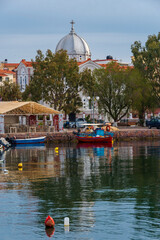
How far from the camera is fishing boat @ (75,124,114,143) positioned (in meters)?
66.5

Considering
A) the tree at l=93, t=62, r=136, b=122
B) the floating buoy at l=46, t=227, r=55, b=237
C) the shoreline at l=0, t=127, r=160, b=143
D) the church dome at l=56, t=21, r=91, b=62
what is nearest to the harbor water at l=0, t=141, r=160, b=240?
the floating buoy at l=46, t=227, r=55, b=237

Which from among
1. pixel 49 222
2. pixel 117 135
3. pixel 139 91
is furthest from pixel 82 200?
pixel 139 91

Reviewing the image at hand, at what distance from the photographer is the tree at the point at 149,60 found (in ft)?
273

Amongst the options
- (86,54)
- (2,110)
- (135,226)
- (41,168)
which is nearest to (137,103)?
(2,110)

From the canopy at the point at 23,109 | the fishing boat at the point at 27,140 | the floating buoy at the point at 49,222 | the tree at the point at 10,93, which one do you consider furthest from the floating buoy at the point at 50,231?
the tree at the point at 10,93

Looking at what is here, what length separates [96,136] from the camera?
67125 millimetres

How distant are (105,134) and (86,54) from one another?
7025 centimetres

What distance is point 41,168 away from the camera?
38750 millimetres

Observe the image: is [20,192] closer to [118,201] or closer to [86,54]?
[118,201]

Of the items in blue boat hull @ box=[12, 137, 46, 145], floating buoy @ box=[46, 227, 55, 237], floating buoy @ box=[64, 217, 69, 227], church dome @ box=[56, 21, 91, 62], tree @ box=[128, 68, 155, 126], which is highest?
church dome @ box=[56, 21, 91, 62]

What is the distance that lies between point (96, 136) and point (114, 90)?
18.1 m

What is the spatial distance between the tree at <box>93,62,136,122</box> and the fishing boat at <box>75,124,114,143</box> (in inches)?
583

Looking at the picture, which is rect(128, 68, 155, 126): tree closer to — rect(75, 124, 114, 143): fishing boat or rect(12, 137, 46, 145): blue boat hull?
rect(75, 124, 114, 143): fishing boat

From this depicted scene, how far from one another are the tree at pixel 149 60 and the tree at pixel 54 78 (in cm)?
1058
